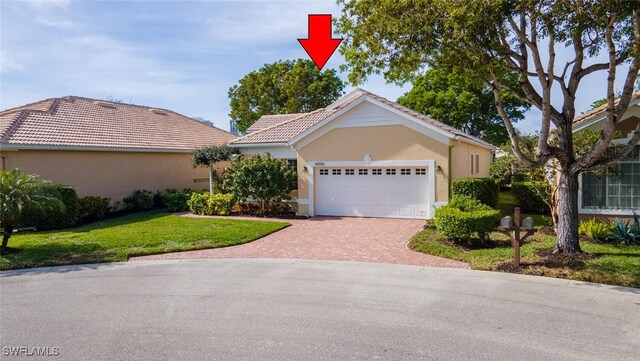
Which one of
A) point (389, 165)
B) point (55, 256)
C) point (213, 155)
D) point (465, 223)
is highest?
point (213, 155)

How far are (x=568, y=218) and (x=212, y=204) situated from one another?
13.3 metres

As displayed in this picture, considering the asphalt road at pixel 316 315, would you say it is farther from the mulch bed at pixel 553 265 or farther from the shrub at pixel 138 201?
the shrub at pixel 138 201

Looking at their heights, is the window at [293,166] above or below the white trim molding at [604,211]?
above

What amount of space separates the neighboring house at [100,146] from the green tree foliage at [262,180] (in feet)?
18.2

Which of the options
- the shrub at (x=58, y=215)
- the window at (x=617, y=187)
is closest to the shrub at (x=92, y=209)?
the shrub at (x=58, y=215)

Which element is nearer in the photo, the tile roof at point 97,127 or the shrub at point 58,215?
the shrub at point 58,215

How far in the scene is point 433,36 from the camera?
29.6 ft

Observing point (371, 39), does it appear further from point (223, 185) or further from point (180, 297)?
point (223, 185)

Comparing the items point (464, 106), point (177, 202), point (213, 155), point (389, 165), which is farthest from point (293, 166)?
point (464, 106)

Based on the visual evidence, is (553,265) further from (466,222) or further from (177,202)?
(177,202)

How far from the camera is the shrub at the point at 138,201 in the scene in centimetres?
1984

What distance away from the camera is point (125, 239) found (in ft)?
41.7

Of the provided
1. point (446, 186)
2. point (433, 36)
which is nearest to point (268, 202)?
point (446, 186)

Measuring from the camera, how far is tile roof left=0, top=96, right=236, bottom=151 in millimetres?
17297
